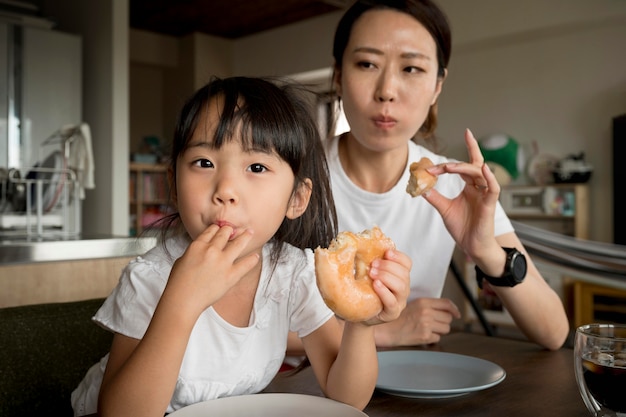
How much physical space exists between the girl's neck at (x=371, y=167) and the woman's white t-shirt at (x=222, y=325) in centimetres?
58

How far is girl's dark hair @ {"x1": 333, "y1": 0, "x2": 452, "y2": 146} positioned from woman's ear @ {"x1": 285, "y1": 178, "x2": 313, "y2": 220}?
668mm

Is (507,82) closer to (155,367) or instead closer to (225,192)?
(225,192)

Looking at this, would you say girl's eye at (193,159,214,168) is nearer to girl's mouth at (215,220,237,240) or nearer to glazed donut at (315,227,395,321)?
girl's mouth at (215,220,237,240)

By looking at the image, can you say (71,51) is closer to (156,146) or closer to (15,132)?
(15,132)

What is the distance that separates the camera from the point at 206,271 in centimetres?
73

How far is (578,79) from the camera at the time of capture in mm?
4949

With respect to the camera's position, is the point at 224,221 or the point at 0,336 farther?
the point at 0,336

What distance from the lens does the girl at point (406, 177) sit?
4.19ft

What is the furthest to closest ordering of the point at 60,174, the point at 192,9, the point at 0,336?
the point at 192,9 → the point at 60,174 → the point at 0,336

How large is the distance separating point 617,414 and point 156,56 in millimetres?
7513

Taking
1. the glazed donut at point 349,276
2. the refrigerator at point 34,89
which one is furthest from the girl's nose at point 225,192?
the refrigerator at point 34,89

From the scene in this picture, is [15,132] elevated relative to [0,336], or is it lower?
elevated

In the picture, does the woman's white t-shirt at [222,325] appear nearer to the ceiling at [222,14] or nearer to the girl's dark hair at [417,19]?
the girl's dark hair at [417,19]

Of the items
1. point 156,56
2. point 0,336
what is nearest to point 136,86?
point 156,56
